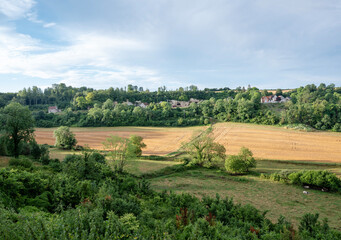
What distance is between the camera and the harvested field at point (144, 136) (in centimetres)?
4280

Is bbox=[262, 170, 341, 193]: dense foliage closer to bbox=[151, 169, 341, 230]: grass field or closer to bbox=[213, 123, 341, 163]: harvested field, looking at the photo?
bbox=[151, 169, 341, 230]: grass field

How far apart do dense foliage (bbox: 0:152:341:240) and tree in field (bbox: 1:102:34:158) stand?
11800mm

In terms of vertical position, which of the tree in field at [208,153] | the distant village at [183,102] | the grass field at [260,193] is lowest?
the grass field at [260,193]

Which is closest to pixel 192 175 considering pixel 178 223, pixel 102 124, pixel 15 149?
pixel 178 223

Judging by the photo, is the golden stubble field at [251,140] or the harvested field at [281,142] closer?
the harvested field at [281,142]

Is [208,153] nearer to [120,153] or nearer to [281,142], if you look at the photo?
[120,153]

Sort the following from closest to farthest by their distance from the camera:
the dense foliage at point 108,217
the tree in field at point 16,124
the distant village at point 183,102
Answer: the dense foliage at point 108,217, the tree in field at point 16,124, the distant village at point 183,102

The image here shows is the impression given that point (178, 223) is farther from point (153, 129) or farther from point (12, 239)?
point (153, 129)

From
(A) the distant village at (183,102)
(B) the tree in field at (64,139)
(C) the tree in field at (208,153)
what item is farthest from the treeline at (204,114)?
(C) the tree in field at (208,153)

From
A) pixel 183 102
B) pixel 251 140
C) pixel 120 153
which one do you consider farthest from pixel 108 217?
pixel 183 102

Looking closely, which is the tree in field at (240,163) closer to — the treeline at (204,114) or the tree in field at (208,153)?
the tree in field at (208,153)

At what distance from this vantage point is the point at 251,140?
45.6 metres

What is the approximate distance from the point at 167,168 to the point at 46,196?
19625mm

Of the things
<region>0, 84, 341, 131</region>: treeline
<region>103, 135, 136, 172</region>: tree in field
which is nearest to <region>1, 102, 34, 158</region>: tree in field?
<region>103, 135, 136, 172</region>: tree in field
